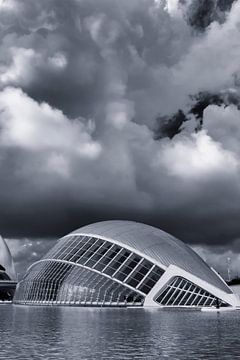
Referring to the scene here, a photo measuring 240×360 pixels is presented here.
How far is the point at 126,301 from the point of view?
4478 cm

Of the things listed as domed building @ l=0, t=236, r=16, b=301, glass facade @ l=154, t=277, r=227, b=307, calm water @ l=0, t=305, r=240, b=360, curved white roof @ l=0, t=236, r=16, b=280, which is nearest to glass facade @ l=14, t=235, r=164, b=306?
glass facade @ l=154, t=277, r=227, b=307

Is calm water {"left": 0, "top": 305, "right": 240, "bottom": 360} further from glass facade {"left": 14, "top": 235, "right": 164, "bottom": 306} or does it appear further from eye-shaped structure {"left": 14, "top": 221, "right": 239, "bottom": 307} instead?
glass facade {"left": 14, "top": 235, "right": 164, "bottom": 306}

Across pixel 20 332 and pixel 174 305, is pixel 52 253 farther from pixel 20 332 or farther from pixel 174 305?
pixel 20 332

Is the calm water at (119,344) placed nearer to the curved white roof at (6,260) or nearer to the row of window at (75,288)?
the row of window at (75,288)

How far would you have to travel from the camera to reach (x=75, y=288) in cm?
4712

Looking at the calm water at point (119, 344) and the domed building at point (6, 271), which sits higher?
the domed building at point (6, 271)

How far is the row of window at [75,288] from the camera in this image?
45.0 meters

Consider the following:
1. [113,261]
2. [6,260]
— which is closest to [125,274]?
[113,261]

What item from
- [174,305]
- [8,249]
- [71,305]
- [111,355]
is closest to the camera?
[111,355]

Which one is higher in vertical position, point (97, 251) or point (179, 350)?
point (97, 251)

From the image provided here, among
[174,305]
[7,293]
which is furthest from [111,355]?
[7,293]

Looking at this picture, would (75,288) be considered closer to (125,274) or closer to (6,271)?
(125,274)

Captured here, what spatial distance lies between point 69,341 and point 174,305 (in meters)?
29.1

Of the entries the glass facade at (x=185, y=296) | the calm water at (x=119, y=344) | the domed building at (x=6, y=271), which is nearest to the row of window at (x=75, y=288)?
the glass facade at (x=185, y=296)
